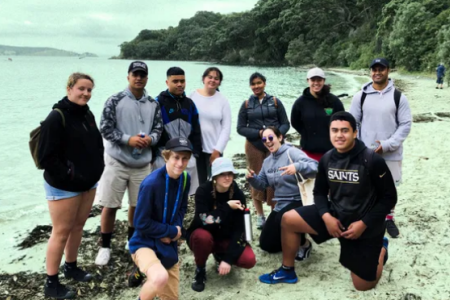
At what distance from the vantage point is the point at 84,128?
328 centimetres

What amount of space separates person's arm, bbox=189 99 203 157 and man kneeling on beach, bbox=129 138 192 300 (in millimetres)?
1261

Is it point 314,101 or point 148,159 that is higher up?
point 314,101

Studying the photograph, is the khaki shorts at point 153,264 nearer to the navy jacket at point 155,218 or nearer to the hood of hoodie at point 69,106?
the navy jacket at point 155,218

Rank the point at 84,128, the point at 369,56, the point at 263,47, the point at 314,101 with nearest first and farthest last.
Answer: the point at 84,128
the point at 314,101
the point at 369,56
the point at 263,47

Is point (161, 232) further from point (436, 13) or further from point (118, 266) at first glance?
point (436, 13)

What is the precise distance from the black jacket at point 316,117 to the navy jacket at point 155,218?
2.08m

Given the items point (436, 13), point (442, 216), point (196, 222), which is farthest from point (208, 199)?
point (436, 13)

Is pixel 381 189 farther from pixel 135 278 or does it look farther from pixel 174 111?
pixel 135 278

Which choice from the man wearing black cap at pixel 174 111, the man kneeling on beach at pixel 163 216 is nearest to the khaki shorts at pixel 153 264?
the man kneeling on beach at pixel 163 216

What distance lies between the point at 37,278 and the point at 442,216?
5.20 m

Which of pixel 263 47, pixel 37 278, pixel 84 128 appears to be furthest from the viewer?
pixel 263 47

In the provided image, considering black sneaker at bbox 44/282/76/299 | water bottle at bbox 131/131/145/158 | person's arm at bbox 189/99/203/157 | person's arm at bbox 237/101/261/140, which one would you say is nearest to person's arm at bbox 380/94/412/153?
person's arm at bbox 237/101/261/140

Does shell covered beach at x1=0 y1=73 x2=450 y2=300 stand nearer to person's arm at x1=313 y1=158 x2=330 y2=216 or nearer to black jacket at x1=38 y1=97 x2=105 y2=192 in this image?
person's arm at x1=313 y1=158 x2=330 y2=216

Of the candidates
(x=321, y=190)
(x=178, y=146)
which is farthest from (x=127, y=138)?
(x=321, y=190)
